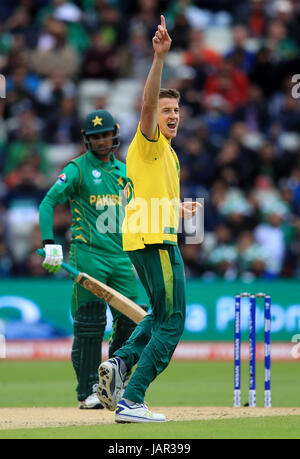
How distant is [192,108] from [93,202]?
9.81 meters

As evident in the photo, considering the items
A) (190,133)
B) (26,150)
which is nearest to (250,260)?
(190,133)

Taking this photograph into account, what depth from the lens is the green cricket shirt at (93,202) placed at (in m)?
9.15

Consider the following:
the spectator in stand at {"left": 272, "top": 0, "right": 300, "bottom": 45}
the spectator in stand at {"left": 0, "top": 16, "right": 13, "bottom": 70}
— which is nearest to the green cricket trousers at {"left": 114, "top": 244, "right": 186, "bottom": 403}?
the spectator in stand at {"left": 0, "top": 16, "right": 13, "bottom": 70}

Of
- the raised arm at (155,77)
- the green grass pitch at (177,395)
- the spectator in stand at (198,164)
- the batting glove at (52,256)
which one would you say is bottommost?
the green grass pitch at (177,395)

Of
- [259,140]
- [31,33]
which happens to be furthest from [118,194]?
[31,33]

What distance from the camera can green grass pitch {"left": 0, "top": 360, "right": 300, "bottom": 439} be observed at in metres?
6.80

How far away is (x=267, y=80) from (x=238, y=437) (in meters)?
13.5

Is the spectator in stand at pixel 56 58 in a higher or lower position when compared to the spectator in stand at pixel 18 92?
higher

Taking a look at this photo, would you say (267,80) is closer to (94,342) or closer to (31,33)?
(31,33)

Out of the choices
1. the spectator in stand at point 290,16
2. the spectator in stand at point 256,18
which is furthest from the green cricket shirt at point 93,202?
the spectator in stand at point 256,18

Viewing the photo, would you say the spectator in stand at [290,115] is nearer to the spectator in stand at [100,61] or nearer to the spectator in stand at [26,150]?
the spectator in stand at [100,61]

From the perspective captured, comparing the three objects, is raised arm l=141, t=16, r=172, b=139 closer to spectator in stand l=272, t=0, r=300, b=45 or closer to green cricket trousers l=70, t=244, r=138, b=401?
green cricket trousers l=70, t=244, r=138, b=401

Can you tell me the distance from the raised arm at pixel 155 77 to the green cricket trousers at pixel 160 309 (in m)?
0.97

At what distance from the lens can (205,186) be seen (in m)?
17.5
